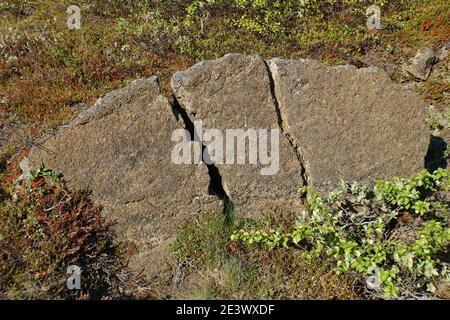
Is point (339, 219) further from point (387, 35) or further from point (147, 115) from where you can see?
point (387, 35)

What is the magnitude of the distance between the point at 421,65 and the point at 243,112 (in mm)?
5821

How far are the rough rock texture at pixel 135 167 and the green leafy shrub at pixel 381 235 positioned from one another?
1073 millimetres

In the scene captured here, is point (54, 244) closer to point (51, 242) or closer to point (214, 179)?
point (51, 242)

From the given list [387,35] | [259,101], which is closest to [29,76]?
[259,101]

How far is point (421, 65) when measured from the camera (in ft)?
31.7

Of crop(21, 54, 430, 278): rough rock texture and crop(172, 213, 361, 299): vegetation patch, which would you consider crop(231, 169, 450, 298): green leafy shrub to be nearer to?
crop(172, 213, 361, 299): vegetation patch

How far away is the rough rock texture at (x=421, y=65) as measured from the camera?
31.7 feet

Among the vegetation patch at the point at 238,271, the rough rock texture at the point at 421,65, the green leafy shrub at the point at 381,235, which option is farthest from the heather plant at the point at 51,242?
the rough rock texture at the point at 421,65

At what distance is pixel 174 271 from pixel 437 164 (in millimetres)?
4893

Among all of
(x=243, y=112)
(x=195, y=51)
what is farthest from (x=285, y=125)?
(x=195, y=51)

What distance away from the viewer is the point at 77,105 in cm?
765

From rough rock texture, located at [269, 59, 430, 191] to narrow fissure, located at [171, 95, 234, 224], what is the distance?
133cm

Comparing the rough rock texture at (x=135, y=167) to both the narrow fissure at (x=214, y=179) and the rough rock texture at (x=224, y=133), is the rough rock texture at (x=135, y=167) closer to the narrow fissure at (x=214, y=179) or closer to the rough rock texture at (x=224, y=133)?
the rough rock texture at (x=224, y=133)

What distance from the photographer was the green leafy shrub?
17.1 feet
